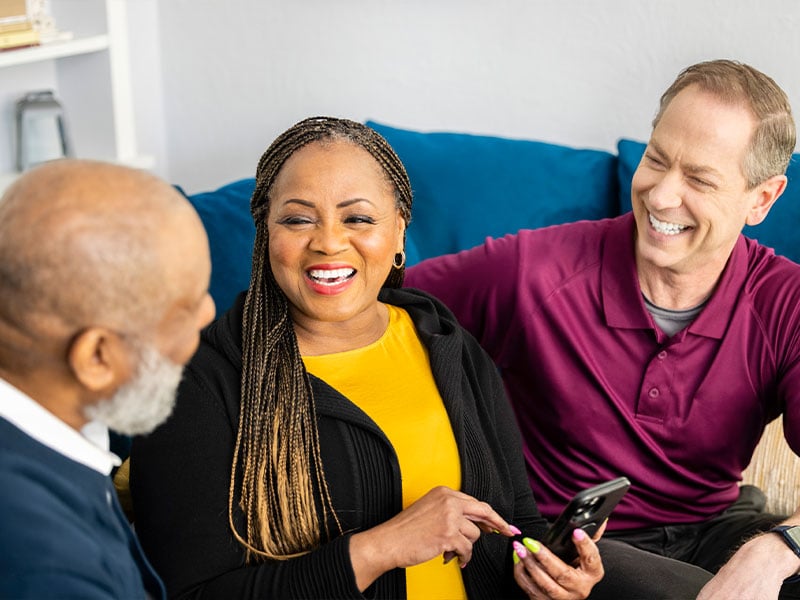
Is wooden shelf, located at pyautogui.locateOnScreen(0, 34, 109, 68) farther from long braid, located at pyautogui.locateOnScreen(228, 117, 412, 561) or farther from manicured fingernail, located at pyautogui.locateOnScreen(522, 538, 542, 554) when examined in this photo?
manicured fingernail, located at pyautogui.locateOnScreen(522, 538, 542, 554)

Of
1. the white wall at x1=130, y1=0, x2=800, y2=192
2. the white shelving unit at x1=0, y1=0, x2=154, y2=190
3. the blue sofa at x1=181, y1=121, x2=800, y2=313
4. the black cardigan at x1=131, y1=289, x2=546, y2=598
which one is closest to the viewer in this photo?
the black cardigan at x1=131, y1=289, x2=546, y2=598

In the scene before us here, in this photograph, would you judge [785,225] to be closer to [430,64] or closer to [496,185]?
[496,185]

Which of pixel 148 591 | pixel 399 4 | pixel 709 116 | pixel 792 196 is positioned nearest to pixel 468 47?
pixel 399 4

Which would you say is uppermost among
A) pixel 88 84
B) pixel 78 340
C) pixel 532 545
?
pixel 78 340

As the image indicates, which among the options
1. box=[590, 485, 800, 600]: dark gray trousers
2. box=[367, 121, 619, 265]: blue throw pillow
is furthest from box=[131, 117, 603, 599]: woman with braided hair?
box=[367, 121, 619, 265]: blue throw pillow

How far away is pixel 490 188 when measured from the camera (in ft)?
7.98

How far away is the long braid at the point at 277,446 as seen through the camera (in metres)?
1.49

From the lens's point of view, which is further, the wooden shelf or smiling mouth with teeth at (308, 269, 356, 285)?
the wooden shelf

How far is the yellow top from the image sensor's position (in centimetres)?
159

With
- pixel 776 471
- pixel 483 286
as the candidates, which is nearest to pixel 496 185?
pixel 483 286

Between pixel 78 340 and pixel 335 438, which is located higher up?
pixel 78 340

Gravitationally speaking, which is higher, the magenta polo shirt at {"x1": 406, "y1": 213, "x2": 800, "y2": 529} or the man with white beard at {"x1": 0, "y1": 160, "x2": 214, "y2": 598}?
the man with white beard at {"x1": 0, "y1": 160, "x2": 214, "y2": 598}

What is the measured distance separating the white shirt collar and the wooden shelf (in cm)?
153

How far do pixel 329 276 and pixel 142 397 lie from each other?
0.55 metres
